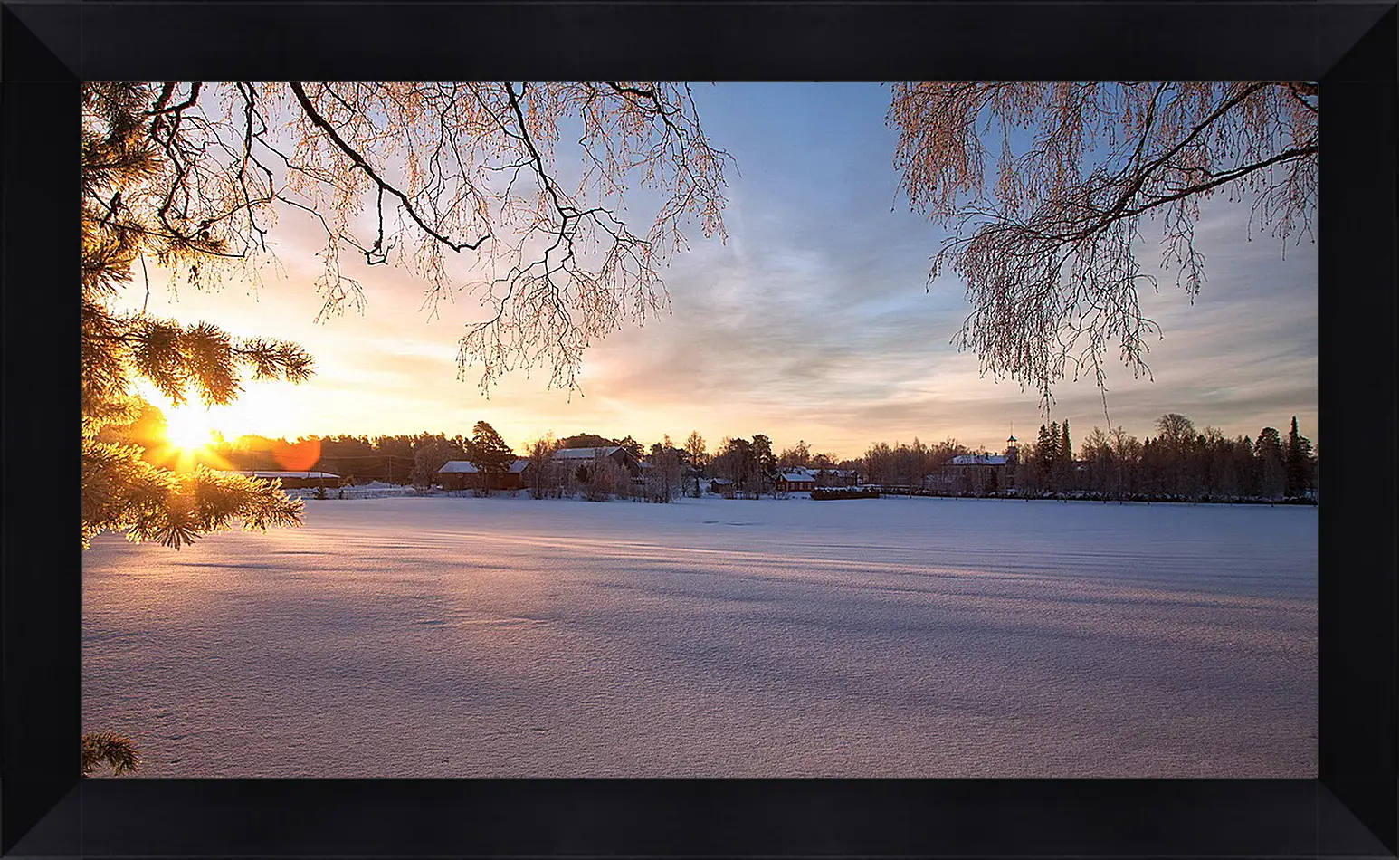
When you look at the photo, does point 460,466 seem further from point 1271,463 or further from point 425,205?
point 1271,463

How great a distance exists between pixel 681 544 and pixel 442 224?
4.21 metres

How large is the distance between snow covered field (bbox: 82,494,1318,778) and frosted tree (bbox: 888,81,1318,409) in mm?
776

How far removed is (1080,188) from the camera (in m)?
1.87

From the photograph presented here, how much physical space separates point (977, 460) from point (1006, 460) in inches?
8.1

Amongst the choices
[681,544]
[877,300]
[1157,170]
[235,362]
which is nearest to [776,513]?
[681,544]

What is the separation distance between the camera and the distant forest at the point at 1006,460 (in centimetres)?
362

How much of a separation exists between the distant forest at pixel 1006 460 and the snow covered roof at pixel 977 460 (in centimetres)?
2

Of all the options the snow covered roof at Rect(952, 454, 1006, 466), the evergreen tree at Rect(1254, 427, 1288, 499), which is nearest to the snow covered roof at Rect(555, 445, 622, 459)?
the snow covered roof at Rect(952, 454, 1006, 466)

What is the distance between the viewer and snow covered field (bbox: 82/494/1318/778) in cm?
166

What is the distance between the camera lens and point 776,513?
8703 mm
